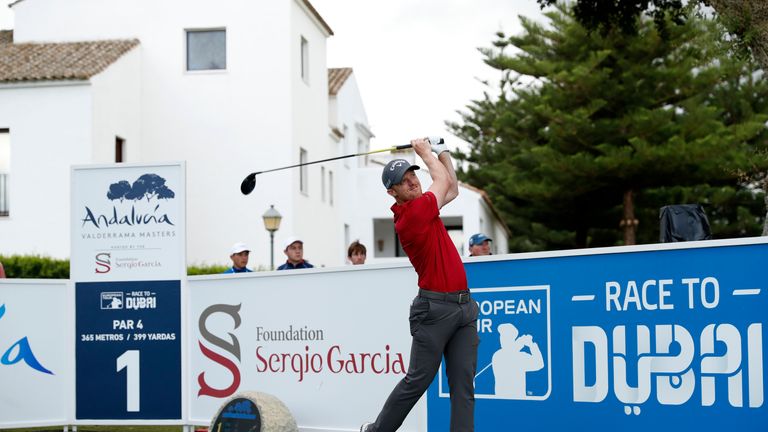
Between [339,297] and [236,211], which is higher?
[236,211]

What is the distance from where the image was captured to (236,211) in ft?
106

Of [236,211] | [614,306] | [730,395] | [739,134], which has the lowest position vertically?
[730,395]

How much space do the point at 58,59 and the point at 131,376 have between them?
21661 millimetres

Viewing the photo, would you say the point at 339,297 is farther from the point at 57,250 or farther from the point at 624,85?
the point at 624,85

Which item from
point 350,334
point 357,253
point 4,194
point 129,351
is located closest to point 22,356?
point 129,351

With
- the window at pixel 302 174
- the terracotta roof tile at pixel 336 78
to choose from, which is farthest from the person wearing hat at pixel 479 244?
the terracotta roof tile at pixel 336 78

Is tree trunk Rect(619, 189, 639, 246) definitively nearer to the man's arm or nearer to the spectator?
the spectator

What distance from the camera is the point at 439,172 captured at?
6781 mm

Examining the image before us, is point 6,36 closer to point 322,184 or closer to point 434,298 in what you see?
point 322,184

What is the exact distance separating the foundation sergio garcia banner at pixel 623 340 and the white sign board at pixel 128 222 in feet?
10.1

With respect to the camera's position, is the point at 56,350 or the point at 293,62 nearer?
the point at 56,350

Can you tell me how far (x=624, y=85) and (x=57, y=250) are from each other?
67.0ft

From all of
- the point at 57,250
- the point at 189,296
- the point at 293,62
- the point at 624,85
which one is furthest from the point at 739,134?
the point at 189,296

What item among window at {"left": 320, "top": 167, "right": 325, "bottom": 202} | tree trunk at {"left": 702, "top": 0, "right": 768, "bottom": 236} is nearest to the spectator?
tree trunk at {"left": 702, "top": 0, "right": 768, "bottom": 236}
